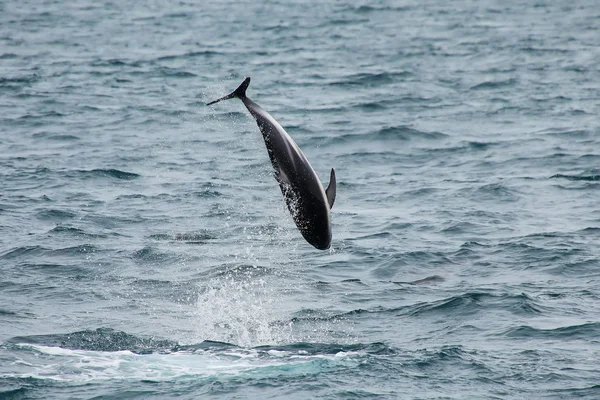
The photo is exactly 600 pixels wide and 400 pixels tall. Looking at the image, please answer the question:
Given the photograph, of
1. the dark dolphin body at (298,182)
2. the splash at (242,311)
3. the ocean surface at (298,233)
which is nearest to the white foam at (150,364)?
the ocean surface at (298,233)

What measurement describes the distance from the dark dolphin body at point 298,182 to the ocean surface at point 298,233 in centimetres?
226

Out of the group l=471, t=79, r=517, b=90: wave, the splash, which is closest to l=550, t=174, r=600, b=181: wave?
the splash

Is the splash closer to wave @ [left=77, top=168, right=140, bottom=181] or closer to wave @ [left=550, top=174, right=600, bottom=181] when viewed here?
wave @ [left=77, top=168, right=140, bottom=181]

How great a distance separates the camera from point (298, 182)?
12969 mm

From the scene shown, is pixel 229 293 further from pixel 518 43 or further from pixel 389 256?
pixel 518 43

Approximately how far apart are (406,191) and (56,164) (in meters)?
8.96

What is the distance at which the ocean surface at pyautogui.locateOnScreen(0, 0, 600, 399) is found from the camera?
14656mm

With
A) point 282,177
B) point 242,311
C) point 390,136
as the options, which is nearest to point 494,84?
point 390,136

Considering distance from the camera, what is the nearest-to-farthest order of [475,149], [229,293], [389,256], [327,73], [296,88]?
[229,293]
[389,256]
[475,149]
[296,88]
[327,73]

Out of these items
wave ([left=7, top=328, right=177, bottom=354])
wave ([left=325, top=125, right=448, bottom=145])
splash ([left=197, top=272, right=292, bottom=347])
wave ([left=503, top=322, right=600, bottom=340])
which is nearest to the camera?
wave ([left=7, top=328, right=177, bottom=354])

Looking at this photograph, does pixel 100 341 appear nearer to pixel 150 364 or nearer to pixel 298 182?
pixel 150 364

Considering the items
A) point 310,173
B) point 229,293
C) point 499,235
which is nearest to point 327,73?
point 499,235

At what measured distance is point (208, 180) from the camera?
2573cm

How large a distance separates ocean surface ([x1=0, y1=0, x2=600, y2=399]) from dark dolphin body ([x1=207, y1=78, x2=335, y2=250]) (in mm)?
2255
